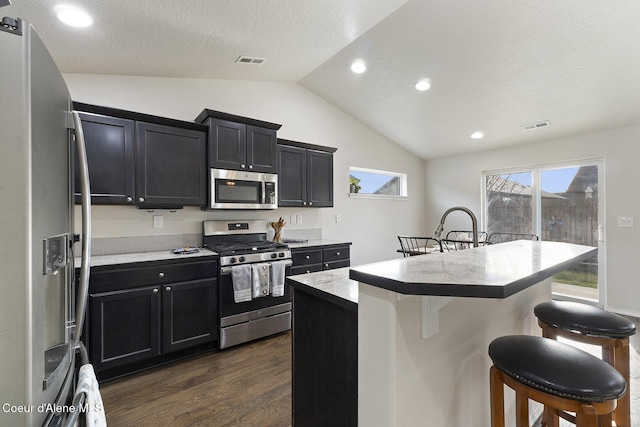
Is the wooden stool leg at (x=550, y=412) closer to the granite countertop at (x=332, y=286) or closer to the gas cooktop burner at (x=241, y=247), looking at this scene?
the granite countertop at (x=332, y=286)

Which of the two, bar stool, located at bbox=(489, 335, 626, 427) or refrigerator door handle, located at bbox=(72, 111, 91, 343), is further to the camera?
refrigerator door handle, located at bbox=(72, 111, 91, 343)

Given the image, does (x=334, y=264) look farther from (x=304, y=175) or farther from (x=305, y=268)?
(x=304, y=175)

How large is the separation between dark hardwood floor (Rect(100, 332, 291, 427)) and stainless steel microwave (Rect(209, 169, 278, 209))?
1460mm

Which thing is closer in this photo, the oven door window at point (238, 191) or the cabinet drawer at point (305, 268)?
the oven door window at point (238, 191)

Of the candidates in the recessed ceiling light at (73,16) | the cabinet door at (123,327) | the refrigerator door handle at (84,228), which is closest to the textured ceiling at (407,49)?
the recessed ceiling light at (73,16)

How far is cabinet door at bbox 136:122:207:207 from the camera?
2.54 meters

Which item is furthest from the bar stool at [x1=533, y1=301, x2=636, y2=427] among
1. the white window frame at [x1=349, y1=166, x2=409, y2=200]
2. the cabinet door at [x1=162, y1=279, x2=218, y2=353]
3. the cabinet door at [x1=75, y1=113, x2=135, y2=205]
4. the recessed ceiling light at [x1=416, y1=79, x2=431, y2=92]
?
the white window frame at [x1=349, y1=166, x2=409, y2=200]

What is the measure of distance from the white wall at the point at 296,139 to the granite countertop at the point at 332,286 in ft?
6.91

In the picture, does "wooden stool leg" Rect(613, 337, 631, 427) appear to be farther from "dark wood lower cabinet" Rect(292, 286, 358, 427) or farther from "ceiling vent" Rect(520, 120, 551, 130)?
"ceiling vent" Rect(520, 120, 551, 130)

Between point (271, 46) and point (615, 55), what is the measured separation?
3131 mm

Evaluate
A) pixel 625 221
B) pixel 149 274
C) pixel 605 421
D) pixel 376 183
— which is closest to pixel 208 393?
pixel 149 274

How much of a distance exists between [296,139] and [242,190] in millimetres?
1323

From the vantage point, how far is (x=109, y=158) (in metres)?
2.38

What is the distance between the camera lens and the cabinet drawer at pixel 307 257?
127 inches
